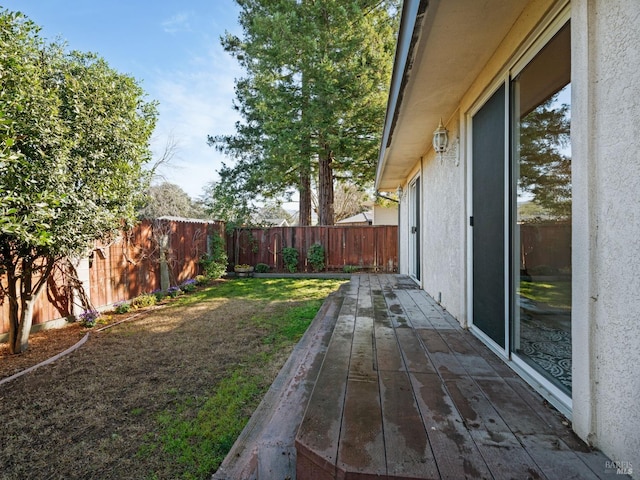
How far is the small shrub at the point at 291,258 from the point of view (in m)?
10.3

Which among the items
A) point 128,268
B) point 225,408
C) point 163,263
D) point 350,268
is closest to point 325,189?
point 350,268

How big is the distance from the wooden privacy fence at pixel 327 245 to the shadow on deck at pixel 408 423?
7921mm

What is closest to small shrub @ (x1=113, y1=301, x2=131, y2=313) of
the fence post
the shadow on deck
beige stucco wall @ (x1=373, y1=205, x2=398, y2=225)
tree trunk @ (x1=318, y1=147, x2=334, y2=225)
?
the fence post

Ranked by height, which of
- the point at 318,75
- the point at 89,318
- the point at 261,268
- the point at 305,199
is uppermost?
the point at 318,75

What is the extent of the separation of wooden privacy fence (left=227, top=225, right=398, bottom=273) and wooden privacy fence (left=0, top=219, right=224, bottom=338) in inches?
74.3

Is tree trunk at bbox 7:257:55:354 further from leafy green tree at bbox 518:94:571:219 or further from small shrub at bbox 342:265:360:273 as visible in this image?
small shrub at bbox 342:265:360:273

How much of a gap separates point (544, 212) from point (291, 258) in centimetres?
882

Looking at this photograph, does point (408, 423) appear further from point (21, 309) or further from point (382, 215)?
point (382, 215)

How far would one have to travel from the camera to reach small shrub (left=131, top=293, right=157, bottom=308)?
5.81 metres

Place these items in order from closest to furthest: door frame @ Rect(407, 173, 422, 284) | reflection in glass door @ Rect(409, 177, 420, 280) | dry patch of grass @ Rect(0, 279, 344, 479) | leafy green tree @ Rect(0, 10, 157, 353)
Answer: dry patch of grass @ Rect(0, 279, 344, 479) < leafy green tree @ Rect(0, 10, 157, 353) < door frame @ Rect(407, 173, 422, 284) < reflection in glass door @ Rect(409, 177, 420, 280)

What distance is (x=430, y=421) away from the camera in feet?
4.42

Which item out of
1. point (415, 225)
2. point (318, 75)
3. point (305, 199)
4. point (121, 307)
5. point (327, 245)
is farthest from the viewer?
point (305, 199)

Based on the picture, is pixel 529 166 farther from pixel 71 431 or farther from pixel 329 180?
pixel 329 180

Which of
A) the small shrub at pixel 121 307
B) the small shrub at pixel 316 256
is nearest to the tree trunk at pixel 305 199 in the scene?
the small shrub at pixel 316 256
